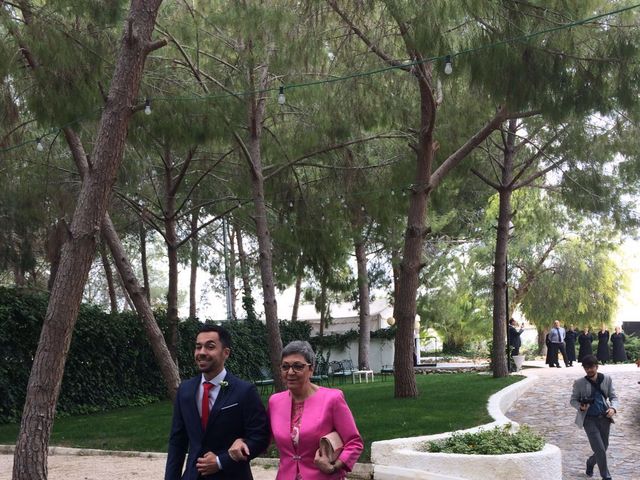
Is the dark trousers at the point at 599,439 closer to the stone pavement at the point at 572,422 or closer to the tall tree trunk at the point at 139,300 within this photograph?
the stone pavement at the point at 572,422

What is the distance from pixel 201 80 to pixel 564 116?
5.44 meters

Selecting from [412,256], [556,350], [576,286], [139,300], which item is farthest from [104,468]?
[576,286]

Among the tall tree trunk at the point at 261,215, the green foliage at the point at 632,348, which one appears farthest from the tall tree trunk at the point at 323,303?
the green foliage at the point at 632,348

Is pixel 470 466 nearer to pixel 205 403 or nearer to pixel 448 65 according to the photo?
pixel 448 65

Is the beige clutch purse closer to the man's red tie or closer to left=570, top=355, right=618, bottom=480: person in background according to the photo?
the man's red tie

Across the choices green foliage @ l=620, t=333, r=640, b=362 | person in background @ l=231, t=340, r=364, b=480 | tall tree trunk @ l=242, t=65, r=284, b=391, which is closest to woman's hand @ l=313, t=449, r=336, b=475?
person in background @ l=231, t=340, r=364, b=480

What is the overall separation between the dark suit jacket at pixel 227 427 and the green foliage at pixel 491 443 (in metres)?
5.15

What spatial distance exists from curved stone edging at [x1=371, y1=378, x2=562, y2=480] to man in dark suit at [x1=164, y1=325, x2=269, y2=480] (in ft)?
16.1

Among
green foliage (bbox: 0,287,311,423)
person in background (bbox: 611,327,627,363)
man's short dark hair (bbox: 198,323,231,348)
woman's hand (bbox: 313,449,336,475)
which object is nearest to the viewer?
woman's hand (bbox: 313,449,336,475)

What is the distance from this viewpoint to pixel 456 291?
→ 114 ft

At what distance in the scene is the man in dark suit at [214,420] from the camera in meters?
3.77

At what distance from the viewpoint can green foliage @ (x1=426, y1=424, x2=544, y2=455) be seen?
334 inches

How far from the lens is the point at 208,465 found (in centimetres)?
371

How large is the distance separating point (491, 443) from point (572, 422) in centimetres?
573
